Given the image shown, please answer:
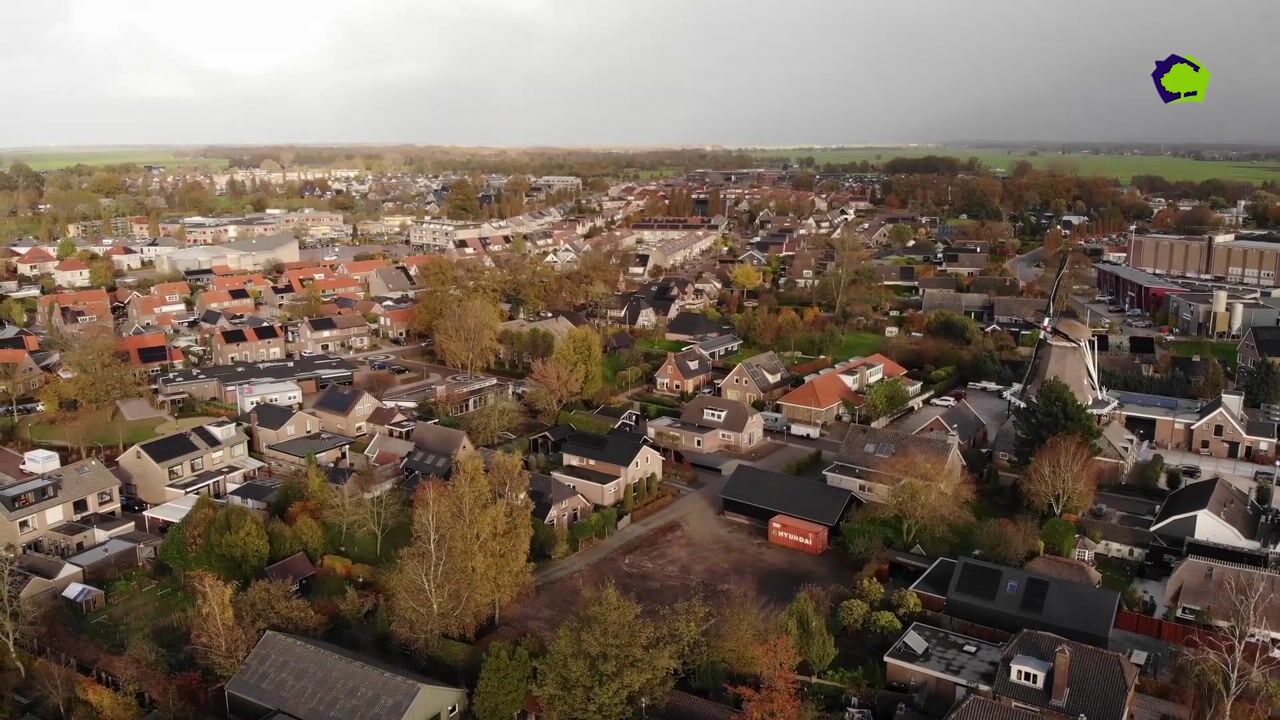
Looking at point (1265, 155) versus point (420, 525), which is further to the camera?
point (1265, 155)

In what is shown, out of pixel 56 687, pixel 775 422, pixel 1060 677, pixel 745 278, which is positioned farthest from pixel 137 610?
pixel 745 278

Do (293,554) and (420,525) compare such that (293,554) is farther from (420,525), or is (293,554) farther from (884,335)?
(884,335)

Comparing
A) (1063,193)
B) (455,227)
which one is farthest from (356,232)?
(1063,193)

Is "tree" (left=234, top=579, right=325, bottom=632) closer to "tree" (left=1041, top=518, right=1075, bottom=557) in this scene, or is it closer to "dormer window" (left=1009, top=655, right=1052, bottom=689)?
"dormer window" (left=1009, top=655, right=1052, bottom=689)

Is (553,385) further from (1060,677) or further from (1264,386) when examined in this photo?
(1264,386)

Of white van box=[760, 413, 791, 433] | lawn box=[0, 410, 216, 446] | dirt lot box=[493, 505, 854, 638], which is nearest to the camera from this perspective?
dirt lot box=[493, 505, 854, 638]

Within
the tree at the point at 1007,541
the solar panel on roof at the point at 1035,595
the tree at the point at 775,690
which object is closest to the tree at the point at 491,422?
the tree at the point at 775,690

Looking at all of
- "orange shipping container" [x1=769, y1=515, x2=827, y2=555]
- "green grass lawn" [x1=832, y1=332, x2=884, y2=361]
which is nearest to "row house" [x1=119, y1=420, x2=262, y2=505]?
"orange shipping container" [x1=769, y1=515, x2=827, y2=555]
